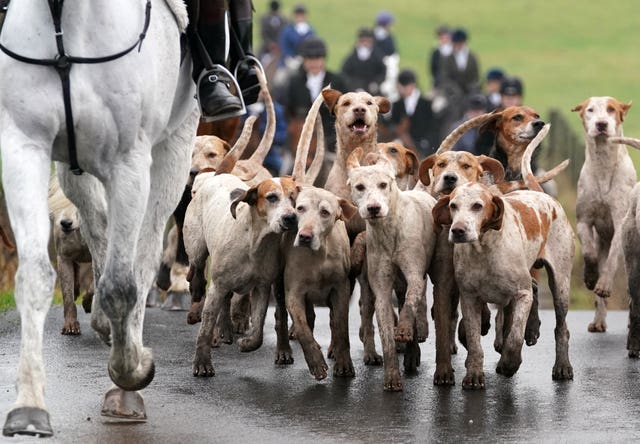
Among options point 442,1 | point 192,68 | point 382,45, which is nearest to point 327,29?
point 442,1

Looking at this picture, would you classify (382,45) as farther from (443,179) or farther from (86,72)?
(86,72)

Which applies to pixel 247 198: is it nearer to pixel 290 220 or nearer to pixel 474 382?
pixel 290 220

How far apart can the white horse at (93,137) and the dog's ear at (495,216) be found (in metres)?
2.06

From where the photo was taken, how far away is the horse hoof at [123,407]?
29.1 ft

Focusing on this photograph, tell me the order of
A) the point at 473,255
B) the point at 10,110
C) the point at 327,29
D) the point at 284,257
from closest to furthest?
the point at 10,110, the point at 473,255, the point at 284,257, the point at 327,29

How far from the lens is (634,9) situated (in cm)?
5309

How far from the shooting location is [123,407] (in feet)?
29.2

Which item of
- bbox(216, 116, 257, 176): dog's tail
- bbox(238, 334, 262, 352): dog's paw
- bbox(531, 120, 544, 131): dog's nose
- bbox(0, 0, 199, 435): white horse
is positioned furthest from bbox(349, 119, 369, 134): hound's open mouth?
bbox(0, 0, 199, 435): white horse

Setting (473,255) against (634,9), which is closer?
(473,255)

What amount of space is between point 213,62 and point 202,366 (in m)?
2.10

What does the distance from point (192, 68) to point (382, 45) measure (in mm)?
20298

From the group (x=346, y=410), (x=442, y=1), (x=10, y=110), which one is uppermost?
(x=442, y=1)

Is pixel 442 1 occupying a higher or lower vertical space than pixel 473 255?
higher

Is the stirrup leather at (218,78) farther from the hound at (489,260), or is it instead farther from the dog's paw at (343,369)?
the dog's paw at (343,369)
